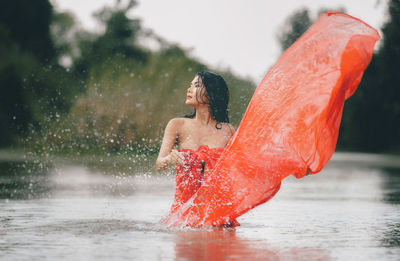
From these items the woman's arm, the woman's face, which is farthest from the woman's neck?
the woman's arm

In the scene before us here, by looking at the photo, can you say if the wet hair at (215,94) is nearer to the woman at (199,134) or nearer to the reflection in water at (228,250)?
the woman at (199,134)

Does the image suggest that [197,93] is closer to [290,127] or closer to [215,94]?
[215,94]

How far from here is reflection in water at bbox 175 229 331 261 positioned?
23.0 ft

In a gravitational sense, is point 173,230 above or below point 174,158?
below

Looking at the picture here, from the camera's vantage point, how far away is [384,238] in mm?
8617

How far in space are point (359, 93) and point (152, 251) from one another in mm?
58005

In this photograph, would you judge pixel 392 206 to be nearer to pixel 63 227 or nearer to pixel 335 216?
pixel 335 216

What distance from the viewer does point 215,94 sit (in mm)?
9305

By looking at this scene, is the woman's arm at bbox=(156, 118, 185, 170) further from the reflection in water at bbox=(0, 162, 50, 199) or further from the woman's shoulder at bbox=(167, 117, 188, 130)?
the reflection in water at bbox=(0, 162, 50, 199)

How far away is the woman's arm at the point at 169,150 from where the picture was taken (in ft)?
28.6

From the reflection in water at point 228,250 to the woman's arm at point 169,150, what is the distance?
804 millimetres

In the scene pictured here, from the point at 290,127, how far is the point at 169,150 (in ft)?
4.46

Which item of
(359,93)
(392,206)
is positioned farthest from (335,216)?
(359,93)

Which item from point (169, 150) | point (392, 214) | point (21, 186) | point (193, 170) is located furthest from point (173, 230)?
point (21, 186)
